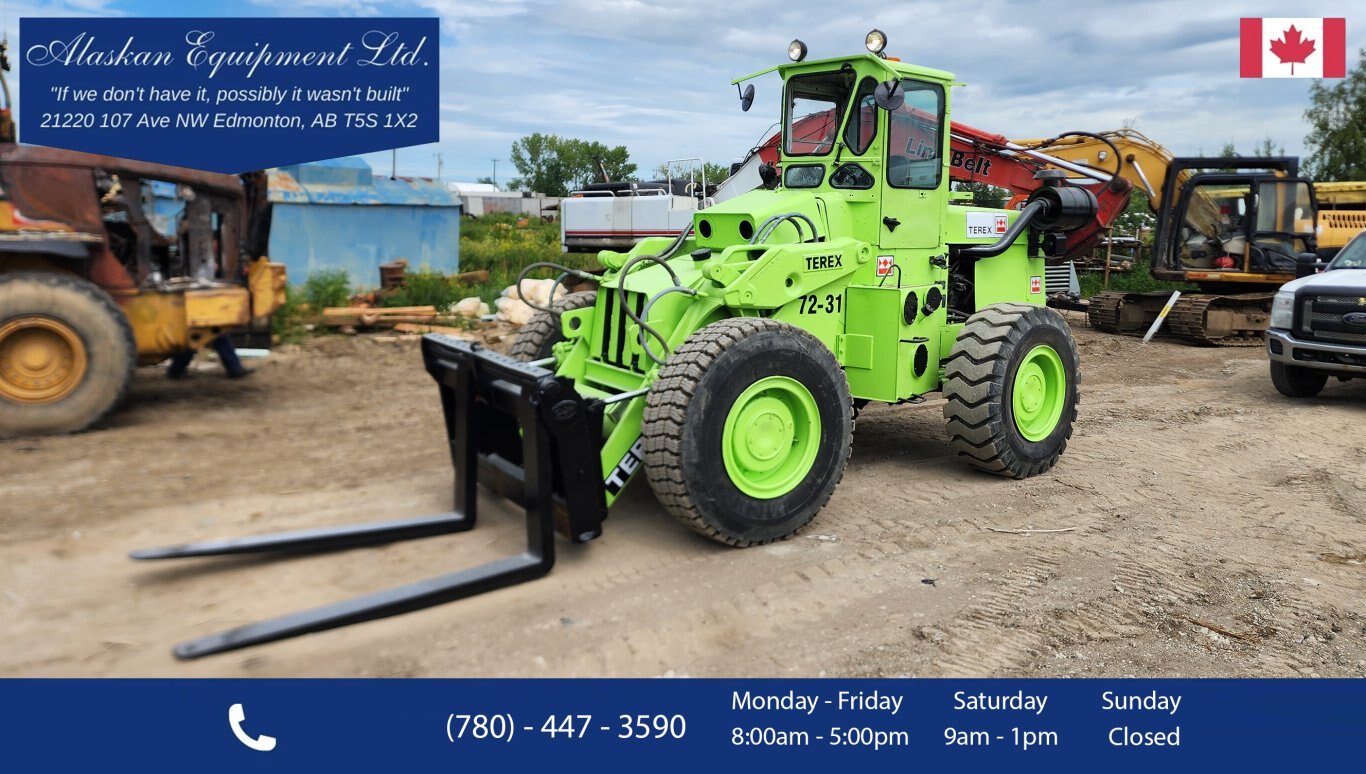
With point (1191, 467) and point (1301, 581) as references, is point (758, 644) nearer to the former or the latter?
point (1301, 581)

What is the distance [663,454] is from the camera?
4949mm

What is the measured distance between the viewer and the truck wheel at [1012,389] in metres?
6.41

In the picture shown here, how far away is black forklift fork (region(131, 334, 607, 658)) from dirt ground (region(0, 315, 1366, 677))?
0.08 meters

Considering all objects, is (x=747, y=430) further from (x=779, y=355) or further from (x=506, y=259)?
(x=506, y=259)

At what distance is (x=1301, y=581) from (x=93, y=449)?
25.0 feet

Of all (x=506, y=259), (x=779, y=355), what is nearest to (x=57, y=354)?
(x=779, y=355)

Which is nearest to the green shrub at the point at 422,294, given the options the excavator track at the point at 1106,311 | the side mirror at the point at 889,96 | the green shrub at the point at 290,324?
the green shrub at the point at 290,324

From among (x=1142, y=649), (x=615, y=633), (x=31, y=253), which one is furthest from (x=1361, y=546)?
(x=31, y=253)

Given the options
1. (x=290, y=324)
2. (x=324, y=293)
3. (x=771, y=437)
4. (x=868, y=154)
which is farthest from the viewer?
(x=324, y=293)

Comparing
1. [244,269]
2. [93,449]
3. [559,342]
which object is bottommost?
[93,449]

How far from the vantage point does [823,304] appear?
6.14 meters

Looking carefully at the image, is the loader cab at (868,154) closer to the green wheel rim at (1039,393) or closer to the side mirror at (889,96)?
the side mirror at (889,96)

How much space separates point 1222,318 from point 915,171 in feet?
31.1

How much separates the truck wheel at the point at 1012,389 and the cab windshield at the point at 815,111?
1.55 m
